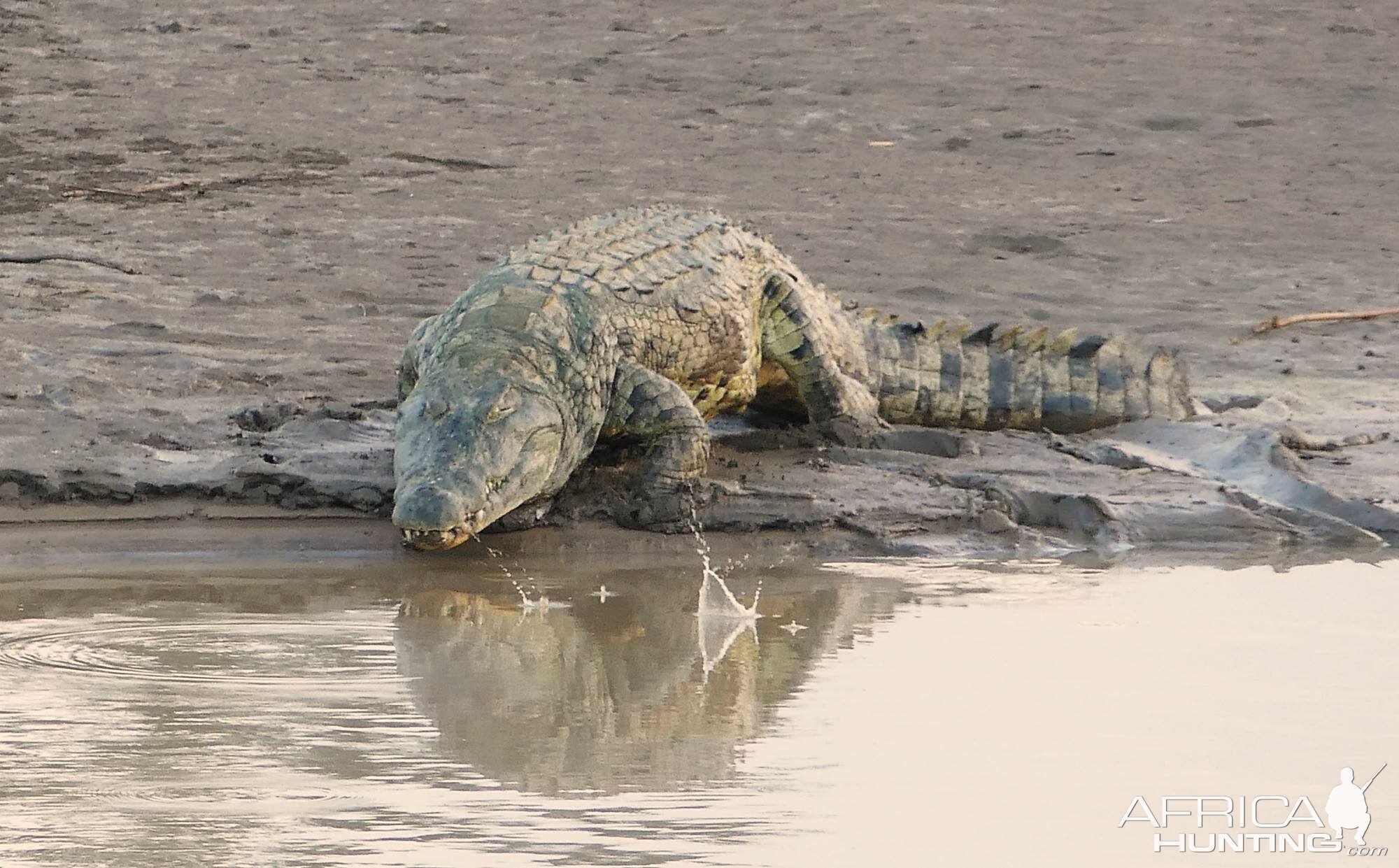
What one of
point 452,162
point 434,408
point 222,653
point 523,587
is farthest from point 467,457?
point 452,162

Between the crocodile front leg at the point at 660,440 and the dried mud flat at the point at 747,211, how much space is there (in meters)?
0.13

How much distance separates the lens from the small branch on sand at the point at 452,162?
11.1m

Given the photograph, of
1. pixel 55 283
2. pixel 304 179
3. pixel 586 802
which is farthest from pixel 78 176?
pixel 586 802

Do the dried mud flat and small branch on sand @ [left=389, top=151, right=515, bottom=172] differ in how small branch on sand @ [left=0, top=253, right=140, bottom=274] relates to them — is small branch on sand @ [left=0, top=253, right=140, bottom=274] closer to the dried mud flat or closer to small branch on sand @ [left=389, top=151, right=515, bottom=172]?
the dried mud flat

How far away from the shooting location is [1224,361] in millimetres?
8703

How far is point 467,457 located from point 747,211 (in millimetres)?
5711

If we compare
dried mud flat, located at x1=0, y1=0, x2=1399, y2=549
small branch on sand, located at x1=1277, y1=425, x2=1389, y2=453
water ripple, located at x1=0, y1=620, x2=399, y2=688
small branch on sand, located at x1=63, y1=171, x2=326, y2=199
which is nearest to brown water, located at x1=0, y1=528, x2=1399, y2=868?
water ripple, located at x1=0, y1=620, x2=399, y2=688

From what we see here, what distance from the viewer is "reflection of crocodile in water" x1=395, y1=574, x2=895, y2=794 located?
3.43 metres

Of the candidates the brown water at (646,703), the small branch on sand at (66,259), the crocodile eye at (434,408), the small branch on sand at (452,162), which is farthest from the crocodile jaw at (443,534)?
the small branch on sand at (452,162)

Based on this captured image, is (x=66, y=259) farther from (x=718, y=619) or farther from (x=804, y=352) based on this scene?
(x=718, y=619)

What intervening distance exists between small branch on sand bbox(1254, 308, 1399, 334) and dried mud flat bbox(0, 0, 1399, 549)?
62mm

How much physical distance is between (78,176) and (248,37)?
3.41 meters

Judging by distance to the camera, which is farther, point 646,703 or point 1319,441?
point 1319,441

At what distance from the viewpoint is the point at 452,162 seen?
1123cm
